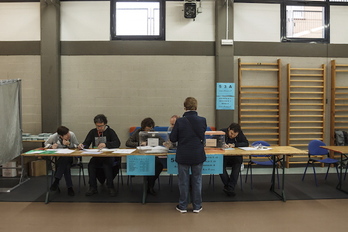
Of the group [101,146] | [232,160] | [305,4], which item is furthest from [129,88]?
[305,4]

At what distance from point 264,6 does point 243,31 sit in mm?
715

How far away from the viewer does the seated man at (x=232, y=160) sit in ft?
12.0

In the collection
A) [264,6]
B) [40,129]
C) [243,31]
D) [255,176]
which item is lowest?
[255,176]

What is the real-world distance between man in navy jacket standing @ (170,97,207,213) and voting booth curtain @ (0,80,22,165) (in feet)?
9.01

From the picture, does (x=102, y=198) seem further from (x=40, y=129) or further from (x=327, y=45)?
(x=327, y=45)

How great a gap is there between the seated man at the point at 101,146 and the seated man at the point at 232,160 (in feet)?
5.33

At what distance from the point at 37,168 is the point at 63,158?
1591 millimetres

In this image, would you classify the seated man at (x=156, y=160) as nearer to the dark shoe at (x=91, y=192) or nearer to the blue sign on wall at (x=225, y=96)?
the dark shoe at (x=91, y=192)

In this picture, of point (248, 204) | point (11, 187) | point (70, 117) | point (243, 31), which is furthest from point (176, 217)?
point (243, 31)

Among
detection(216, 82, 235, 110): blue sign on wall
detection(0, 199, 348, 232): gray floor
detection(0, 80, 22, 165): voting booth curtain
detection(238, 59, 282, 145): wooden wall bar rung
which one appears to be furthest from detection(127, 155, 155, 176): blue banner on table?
detection(238, 59, 282, 145): wooden wall bar rung

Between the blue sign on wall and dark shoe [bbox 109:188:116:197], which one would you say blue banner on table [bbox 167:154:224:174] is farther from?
the blue sign on wall

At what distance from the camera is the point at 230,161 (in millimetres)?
3846

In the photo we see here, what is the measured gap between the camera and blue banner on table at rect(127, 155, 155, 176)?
3.32 metres

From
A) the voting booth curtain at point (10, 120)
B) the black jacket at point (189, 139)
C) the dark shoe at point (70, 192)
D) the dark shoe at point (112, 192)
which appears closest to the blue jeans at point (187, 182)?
the black jacket at point (189, 139)
